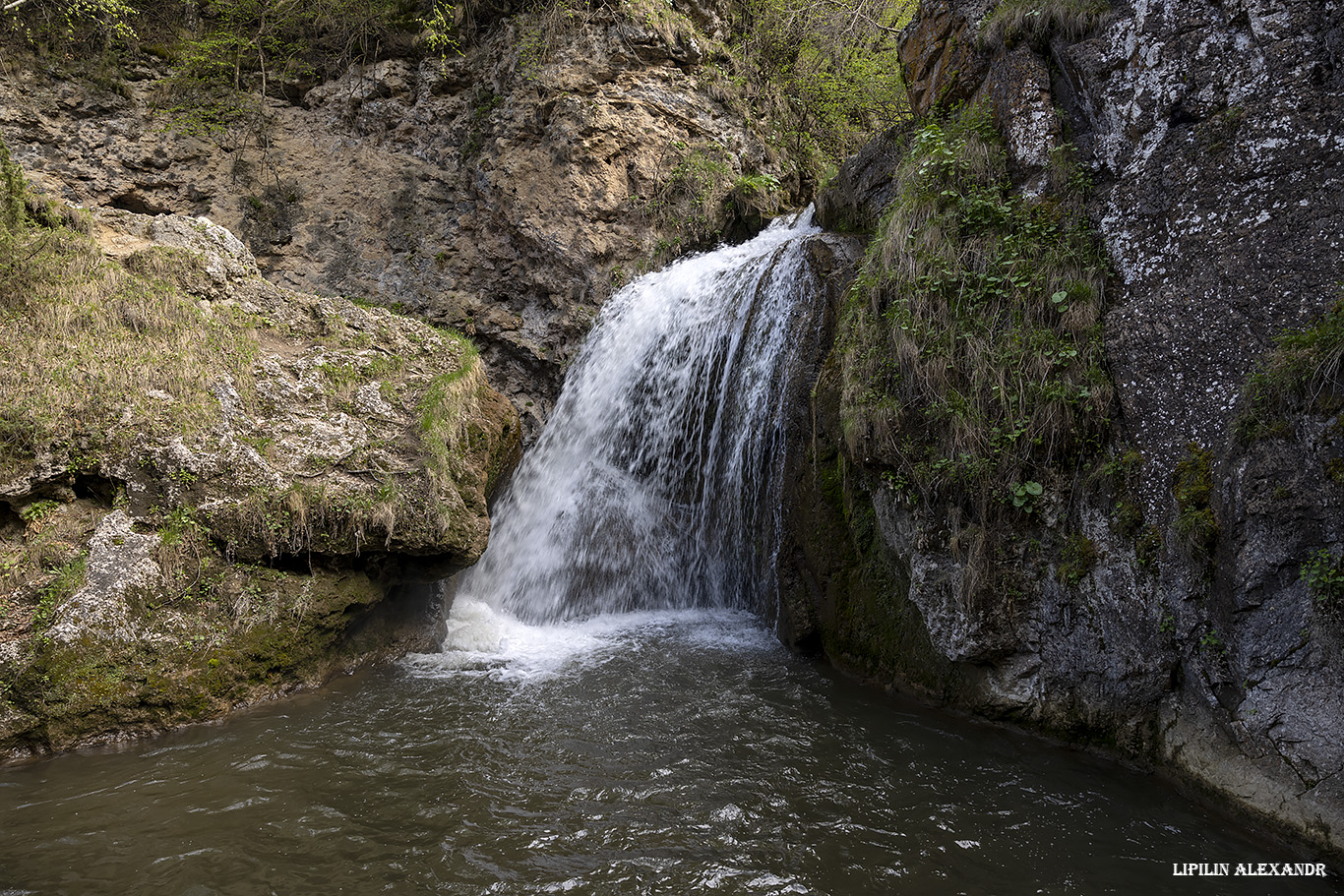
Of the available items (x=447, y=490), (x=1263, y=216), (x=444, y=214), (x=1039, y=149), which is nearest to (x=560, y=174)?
(x=444, y=214)

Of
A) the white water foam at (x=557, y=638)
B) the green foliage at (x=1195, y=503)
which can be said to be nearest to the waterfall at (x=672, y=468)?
the white water foam at (x=557, y=638)

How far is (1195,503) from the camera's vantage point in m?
3.92

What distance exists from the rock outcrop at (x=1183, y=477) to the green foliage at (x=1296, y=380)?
0.02m

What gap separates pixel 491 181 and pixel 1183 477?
9875mm

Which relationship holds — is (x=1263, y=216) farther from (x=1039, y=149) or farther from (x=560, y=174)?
(x=560, y=174)

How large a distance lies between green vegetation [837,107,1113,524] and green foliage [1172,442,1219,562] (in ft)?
1.81

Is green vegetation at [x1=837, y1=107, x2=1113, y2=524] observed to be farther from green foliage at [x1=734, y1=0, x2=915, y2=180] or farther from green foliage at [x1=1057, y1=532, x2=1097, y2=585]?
green foliage at [x1=734, y1=0, x2=915, y2=180]

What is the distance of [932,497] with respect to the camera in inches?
197

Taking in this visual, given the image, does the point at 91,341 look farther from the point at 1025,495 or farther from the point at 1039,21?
the point at 1039,21

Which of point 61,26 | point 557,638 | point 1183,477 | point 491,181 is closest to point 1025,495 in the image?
point 1183,477

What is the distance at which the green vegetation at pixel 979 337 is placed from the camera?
4.63m

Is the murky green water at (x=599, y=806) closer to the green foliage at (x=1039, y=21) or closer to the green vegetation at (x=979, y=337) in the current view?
the green vegetation at (x=979, y=337)

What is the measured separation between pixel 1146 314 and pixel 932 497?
5.88 ft

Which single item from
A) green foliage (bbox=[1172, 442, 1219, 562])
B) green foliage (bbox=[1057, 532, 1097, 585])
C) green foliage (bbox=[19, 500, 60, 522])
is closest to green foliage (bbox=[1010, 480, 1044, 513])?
green foliage (bbox=[1057, 532, 1097, 585])
